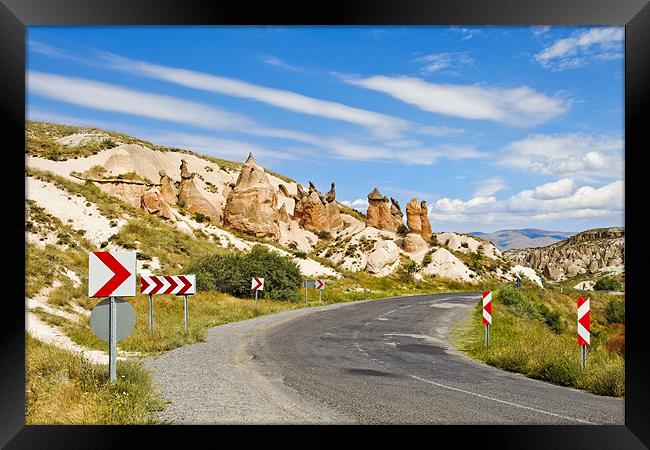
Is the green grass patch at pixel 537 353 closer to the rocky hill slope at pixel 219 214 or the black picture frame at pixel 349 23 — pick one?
the black picture frame at pixel 349 23

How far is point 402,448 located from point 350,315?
63.0 feet

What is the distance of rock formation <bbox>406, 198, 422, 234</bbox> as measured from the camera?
75938 millimetres

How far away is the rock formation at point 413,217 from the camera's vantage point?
7594 cm

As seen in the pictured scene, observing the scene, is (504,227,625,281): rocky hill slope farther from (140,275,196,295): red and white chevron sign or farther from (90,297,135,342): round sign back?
(90,297,135,342): round sign back

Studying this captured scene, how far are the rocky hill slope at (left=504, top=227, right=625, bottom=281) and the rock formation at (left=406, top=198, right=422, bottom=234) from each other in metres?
41.2

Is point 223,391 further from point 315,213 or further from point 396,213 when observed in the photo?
point 396,213

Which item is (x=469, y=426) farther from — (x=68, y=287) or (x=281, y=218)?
(x=281, y=218)

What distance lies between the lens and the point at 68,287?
63.0ft

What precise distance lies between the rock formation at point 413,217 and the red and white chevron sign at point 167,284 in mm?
62269

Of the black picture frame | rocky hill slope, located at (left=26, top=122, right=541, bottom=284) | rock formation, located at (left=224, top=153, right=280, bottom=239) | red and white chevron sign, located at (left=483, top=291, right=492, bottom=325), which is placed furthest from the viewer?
rock formation, located at (left=224, top=153, right=280, bottom=239)

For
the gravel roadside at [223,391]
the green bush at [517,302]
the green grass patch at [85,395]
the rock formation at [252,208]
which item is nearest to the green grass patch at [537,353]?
the green bush at [517,302]

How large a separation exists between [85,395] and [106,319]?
3.35ft

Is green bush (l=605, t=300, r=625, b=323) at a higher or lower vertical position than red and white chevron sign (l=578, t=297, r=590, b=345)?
lower

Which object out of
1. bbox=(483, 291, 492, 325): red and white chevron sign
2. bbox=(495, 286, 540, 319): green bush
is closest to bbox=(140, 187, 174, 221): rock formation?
bbox=(495, 286, 540, 319): green bush
